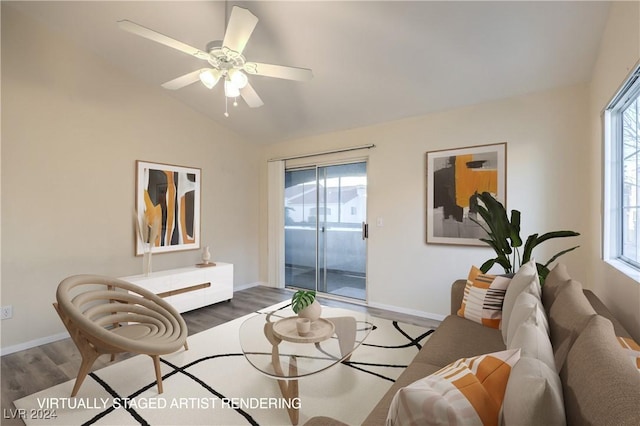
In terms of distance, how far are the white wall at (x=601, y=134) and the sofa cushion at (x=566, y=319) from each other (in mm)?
495

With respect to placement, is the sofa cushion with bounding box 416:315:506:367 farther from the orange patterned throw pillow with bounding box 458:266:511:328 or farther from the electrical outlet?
the electrical outlet

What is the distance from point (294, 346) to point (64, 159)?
2991 mm

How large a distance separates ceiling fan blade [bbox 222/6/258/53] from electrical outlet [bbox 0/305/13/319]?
3.01 m

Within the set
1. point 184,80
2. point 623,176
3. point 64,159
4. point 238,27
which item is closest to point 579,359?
point 623,176

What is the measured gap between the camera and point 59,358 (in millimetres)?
2562

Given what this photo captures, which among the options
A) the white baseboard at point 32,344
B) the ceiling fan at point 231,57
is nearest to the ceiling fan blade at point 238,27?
the ceiling fan at point 231,57

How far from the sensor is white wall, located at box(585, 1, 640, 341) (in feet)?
5.28

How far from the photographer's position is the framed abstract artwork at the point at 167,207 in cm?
357

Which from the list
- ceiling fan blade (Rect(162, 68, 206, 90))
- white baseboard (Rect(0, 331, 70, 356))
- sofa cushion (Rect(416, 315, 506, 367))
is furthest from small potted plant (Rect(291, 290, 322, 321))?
white baseboard (Rect(0, 331, 70, 356))

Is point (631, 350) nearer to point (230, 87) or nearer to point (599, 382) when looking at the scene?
point (599, 382)

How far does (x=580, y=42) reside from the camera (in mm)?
2268

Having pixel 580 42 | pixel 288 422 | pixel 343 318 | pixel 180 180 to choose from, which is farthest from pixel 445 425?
pixel 180 180

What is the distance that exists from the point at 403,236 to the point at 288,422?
8.07ft

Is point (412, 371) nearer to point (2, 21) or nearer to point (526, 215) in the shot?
point (526, 215)
